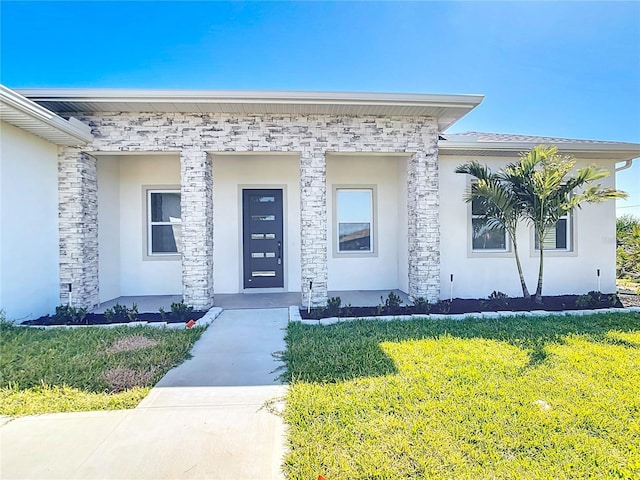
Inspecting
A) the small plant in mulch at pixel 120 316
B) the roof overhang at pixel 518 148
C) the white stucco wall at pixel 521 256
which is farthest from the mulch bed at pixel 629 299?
the small plant in mulch at pixel 120 316

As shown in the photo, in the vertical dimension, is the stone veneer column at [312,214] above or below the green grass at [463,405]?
above

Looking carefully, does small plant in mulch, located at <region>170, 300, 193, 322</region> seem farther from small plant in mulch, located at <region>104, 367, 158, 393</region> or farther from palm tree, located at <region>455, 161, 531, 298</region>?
palm tree, located at <region>455, 161, 531, 298</region>

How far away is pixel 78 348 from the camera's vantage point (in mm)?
4289

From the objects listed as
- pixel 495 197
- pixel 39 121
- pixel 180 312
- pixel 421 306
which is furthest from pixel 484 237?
pixel 39 121

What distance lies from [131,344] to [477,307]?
19.8 feet

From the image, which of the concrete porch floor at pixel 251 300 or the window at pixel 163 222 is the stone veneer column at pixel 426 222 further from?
the window at pixel 163 222

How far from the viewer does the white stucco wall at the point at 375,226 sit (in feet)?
26.6

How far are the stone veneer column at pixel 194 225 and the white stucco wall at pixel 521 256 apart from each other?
201 inches

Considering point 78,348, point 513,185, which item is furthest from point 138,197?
point 513,185

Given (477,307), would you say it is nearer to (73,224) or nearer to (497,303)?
(497,303)

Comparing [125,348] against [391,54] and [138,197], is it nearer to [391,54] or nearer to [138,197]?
[138,197]

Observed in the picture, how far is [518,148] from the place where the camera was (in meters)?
7.17

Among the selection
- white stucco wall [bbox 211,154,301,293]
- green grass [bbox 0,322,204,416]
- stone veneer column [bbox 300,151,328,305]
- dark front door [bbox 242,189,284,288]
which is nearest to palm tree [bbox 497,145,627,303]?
stone veneer column [bbox 300,151,328,305]

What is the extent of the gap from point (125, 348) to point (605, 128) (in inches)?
554
